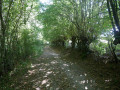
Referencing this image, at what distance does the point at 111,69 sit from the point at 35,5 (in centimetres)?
855

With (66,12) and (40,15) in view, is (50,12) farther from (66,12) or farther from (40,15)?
(66,12)

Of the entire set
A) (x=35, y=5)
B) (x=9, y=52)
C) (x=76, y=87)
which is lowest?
(x=76, y=87)

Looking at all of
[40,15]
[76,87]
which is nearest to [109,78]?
[76,87]

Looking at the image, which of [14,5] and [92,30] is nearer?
[14,5]

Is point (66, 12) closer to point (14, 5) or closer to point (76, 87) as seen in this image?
point (14, 5)

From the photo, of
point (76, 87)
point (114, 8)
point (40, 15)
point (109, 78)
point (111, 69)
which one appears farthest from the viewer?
point (40, 15)

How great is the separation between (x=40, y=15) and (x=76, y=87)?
763 centimetres

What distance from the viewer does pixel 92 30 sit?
326 inches

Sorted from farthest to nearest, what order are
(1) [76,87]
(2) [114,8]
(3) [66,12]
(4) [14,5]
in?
1. (3) [66,12]
2. (4) [14,5]
3. (1) [76,87]
4. (2) [114,8]

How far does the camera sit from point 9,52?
6.71m

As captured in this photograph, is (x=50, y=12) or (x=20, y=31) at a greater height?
(x=50, y=12)

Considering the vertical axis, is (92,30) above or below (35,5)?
below

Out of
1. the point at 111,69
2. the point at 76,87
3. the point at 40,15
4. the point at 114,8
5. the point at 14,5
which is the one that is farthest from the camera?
the point at 40,15

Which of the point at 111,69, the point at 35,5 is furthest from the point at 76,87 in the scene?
the point at 35,5
